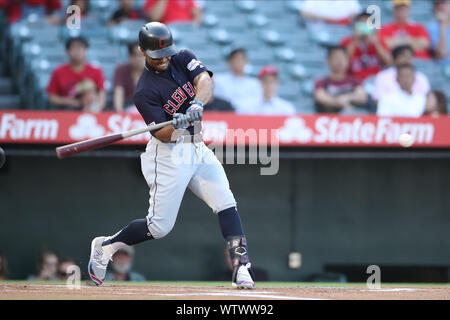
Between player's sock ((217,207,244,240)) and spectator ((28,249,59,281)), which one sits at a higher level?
player's sock ((217,207,244,240))

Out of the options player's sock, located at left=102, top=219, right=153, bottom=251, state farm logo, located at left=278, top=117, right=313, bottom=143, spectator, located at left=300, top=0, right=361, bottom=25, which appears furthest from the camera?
spectator, located at left=300, top=0, right=361, bottom=25

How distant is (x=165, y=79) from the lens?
18.1 ft

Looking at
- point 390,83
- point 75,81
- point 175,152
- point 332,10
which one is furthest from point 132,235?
point 332,10

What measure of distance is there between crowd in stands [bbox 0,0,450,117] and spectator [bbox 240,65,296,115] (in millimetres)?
11

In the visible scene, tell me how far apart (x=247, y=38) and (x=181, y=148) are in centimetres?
545

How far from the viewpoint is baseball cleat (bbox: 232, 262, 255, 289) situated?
5.33 m

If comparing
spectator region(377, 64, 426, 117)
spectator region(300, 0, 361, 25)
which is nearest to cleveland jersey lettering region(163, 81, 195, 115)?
spectator region(377, 64, 426, 117)

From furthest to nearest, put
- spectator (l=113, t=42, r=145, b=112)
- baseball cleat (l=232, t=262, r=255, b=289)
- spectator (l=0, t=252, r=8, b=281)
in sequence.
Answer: spectator (l=113, t=42, r=145, b=112) → spectator (l=0, t=252, r=8, b=281) → baseball cleat (l=232, t=262, r=255, b=289)

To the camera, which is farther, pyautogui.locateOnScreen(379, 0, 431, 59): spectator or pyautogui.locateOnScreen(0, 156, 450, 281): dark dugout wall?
pyautogui.locateOnScreen(379, 0, 431, 59): spectator

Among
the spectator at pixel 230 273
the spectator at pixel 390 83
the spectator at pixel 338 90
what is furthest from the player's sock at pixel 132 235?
the spectator at pixel 390 83

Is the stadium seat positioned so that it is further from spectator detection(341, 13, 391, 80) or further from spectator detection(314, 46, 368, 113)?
spectator detection(314, 46, 368, 113)

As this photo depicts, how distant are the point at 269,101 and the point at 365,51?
65.5 inches

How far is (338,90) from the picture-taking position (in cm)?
928

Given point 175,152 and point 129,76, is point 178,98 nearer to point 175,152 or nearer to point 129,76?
point 175,152
